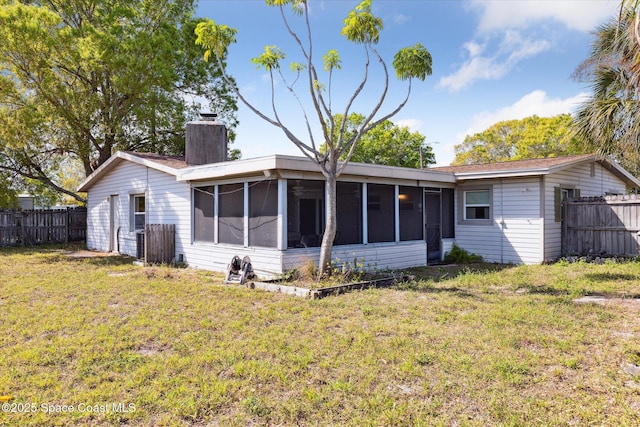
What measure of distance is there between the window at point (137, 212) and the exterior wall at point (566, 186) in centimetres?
1133

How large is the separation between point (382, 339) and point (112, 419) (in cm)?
274

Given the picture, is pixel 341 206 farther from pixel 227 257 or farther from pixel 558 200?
pixel 558 200

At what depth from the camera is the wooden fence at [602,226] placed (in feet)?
34.3

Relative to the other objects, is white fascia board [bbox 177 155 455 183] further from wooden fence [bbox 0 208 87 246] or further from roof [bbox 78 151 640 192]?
wooden fence [bbox 0 208 87 246]

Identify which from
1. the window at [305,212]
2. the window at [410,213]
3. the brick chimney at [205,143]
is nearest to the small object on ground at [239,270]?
the window at [305,212]

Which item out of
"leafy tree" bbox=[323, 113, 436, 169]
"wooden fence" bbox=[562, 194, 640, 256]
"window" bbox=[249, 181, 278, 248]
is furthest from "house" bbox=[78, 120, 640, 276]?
"leafy tree" bbox=[323, 113, 436, 169]

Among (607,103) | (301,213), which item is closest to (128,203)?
(301,213)

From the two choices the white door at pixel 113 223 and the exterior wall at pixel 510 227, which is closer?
the exterior wall at pixel 510 227

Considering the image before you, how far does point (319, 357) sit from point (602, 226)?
10005mm

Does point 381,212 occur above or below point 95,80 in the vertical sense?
below

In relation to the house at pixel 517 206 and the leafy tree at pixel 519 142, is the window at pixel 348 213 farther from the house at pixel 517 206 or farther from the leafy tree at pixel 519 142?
the leafy tree at pixel 519 142

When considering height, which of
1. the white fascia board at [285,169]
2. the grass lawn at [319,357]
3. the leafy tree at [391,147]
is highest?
the leafy tree at [391,147]

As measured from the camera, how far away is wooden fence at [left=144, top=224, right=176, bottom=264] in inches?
418

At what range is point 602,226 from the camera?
1087 centimetres
